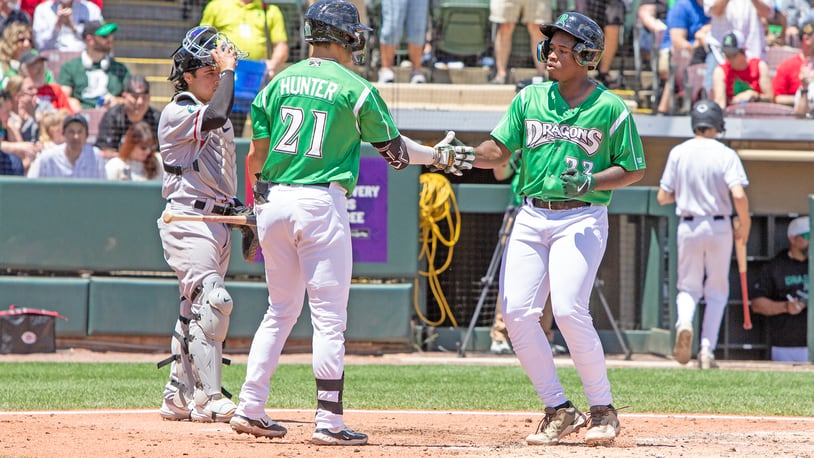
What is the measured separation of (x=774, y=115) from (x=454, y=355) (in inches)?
176

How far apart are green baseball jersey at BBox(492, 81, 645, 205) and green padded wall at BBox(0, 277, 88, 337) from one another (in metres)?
6.75

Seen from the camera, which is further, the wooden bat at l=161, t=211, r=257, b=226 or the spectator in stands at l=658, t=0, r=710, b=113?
the spectator in stands at l=658, t=0, r=710, b=113

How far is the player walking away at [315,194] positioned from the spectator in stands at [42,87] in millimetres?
8349

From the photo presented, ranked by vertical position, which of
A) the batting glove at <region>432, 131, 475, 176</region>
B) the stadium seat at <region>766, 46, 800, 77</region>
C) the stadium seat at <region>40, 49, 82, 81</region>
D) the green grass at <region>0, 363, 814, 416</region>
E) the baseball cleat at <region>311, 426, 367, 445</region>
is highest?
the stadium seat at <region>766, 46, 800, 77</region>

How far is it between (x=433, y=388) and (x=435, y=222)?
141 inches

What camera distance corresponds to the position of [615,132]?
19.6 feet

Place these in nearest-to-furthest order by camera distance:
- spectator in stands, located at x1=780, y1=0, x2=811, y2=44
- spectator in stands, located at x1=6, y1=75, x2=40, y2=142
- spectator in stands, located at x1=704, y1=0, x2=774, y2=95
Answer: spectator in stands, located at x1=6, y1=75, x2=40, y2=142 < spectator in stands, located at x1=704, y1=0, x2=774, y2=95 < spectator in stands, located at x1=780, y1=0, x2=811, y2=44

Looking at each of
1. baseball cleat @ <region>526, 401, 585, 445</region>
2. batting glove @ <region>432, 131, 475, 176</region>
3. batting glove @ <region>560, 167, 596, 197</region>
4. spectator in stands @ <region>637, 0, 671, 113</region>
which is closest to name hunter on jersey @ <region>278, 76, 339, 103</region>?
batting glove @ <region>432, 131, 475, 176</region>

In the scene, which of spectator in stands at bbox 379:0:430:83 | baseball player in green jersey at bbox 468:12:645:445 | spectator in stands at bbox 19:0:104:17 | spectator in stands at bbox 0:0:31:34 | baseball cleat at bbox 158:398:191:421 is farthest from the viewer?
spectator in stands at bbox 19:0:104:17

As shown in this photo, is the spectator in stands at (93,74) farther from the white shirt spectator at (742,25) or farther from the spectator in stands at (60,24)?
the white shirt spectator at (742,25)

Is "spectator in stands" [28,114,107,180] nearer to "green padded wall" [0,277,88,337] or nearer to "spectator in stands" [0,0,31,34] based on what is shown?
"green padded wall" [0,277,88,337]

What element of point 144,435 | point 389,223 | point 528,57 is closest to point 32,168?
point 389,223

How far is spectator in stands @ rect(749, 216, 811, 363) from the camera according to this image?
12.5 metres

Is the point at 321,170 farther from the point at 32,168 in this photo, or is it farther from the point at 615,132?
the point at 32,168
